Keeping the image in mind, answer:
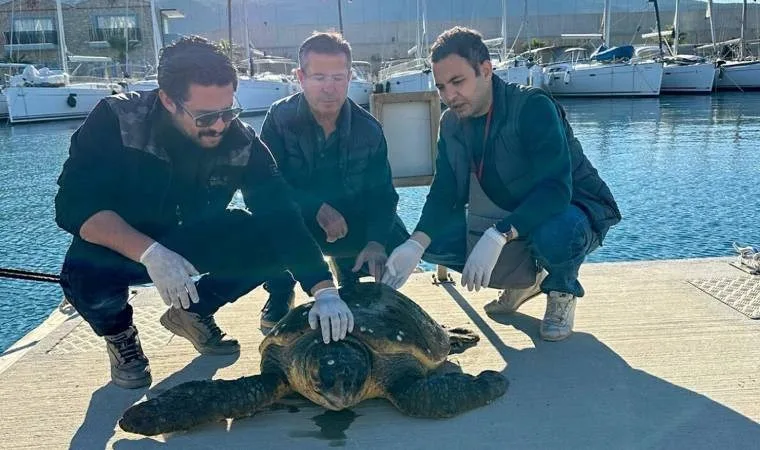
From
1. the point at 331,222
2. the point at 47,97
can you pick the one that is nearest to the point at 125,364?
the point at 331,222

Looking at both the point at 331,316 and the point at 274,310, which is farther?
the point at 274,310

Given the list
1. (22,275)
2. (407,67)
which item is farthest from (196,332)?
(407,67)

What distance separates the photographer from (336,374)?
90.2 inches

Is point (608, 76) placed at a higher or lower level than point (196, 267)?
higher

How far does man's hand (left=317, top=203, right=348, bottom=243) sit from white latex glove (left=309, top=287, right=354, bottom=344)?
840mm

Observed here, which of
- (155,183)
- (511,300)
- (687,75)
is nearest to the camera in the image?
(155,183)

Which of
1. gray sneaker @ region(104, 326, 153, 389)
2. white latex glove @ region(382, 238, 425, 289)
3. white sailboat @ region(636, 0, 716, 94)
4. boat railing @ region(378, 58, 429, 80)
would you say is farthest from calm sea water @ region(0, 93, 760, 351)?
boat railing @ region(378, 58, 429, 80)

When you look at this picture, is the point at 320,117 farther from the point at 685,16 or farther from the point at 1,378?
the point at 685,16

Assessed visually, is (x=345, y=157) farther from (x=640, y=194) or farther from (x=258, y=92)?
(x=258, y=92)

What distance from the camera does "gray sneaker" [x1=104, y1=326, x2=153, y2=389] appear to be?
269 cm

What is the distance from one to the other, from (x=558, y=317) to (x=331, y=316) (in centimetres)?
124

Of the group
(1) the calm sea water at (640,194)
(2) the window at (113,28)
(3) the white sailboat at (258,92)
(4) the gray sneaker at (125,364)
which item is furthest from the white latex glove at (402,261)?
(2) the window at (113,28)

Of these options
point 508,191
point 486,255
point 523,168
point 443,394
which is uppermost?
→ point 523,168

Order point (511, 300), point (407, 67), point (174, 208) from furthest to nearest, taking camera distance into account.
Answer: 1. point (407, 67)
2. point (511, 300)
3. point (174, 208)
